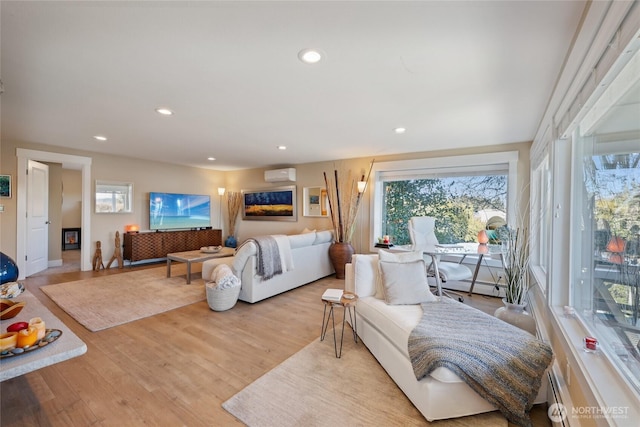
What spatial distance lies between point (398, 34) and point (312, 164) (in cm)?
439

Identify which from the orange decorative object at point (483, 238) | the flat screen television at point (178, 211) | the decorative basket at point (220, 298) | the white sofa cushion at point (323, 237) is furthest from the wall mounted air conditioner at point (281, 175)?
the orange decorative object at point (483, 238)

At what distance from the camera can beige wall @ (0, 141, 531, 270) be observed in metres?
4.26

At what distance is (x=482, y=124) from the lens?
10.4ft

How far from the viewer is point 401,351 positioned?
185 centimetres

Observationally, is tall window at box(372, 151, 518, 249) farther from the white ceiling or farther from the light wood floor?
the light wood floor

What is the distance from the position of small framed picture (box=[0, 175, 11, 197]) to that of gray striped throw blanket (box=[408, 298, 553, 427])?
6215 mm

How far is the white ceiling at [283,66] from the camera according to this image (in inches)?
55.9

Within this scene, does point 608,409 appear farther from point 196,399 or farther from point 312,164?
point 312,164

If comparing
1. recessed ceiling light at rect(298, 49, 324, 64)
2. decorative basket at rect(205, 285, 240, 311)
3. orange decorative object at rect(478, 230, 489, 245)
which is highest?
recessed ceiling light at rect(298, 49, 324, 64)

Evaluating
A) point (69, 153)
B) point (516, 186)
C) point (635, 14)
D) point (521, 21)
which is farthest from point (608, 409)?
point (69, 153)

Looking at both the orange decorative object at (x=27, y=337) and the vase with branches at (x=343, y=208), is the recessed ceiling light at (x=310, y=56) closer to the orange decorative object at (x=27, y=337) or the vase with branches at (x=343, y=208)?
the orange decorative object at (x=27, y=337)

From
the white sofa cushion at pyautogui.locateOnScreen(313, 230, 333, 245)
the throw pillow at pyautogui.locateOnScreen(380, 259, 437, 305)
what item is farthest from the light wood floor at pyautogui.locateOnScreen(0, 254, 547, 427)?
the white sofa cushion at pyautogui.locateOnScreen(313, 230, 333, 245)

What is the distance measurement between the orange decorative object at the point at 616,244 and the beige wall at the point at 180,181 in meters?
2.95

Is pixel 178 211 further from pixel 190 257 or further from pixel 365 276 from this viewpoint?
pixel 365 276
